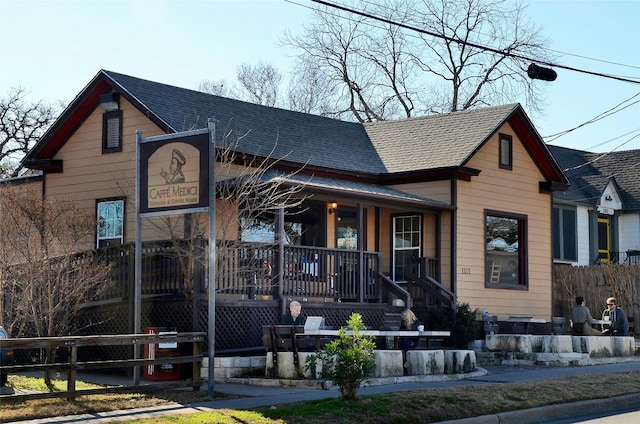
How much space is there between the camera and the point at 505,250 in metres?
26.4

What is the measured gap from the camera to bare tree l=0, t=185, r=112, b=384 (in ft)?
57.1

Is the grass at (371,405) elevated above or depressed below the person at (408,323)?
below

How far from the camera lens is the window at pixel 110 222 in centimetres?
2234

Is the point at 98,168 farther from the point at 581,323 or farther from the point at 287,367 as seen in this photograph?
the point at 581,323

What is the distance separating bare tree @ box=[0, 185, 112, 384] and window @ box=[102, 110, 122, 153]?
2.87 meters

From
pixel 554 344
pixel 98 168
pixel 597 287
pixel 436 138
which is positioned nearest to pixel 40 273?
pixel 98 168

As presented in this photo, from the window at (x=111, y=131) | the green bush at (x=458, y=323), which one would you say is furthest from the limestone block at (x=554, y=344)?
the window at (x=111, y=131)

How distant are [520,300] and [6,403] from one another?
17.1 metres

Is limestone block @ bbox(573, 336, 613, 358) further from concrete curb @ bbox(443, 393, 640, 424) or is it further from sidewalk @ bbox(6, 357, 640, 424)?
concrete curb @ bbox(443, 393, 640, 424)

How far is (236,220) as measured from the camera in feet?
68.0

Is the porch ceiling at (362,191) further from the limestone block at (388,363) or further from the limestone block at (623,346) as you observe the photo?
the limestone block at (623,346)

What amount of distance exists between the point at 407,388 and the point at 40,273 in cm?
695

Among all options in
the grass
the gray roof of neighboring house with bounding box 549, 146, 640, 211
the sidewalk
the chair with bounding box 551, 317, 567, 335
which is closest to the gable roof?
the chair with bounding box 551, 317, 567, 335

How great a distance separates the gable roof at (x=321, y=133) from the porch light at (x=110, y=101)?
0.19 metres
